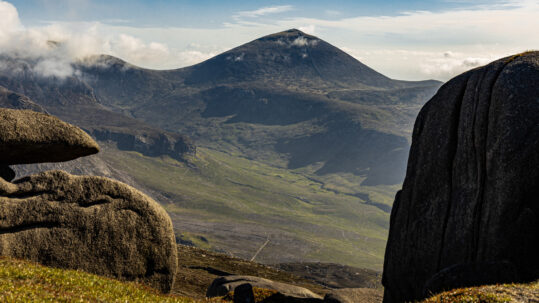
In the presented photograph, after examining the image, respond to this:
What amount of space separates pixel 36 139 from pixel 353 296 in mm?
32461

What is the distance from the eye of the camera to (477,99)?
3659cm

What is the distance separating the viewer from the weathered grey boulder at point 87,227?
3253 cm

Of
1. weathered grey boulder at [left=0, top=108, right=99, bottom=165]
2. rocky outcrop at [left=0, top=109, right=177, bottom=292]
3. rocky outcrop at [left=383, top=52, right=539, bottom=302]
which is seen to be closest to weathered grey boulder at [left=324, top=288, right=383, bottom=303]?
rocky outcrop at [left=383, top=52, right=539, bottom=302]

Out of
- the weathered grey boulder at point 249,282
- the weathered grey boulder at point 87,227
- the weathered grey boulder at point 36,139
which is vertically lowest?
the weathered grey boulder at point 249,282

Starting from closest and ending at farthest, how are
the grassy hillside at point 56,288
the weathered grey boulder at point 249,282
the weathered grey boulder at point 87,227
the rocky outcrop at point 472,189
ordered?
the grassy hillside at point 56,288 < the rocky outcrop at point 472,189 < the weathered grey boulder at point 87,227 < the weathered grey boulder at point 249,282

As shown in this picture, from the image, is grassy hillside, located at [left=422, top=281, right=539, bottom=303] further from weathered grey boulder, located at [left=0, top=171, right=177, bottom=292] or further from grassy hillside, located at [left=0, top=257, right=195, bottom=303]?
weathered grey boulder, located at [left=0, top=171, right=177, bottom=292]

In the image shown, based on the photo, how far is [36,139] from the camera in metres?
33.8

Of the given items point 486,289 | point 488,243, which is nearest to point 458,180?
point 488,243

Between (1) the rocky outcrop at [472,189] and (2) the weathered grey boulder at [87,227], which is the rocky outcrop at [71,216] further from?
(1) the rocky outcrop at [472,189]

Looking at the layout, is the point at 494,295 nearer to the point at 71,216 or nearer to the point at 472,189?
the point at 472,189

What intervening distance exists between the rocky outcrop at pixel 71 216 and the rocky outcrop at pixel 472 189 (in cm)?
2134

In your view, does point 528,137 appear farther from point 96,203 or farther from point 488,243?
point 96,203

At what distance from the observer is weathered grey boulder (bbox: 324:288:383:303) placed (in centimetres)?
4225

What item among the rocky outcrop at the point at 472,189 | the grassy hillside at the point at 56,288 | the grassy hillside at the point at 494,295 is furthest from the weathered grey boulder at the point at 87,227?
the grassy hillside at the point at 494,295
